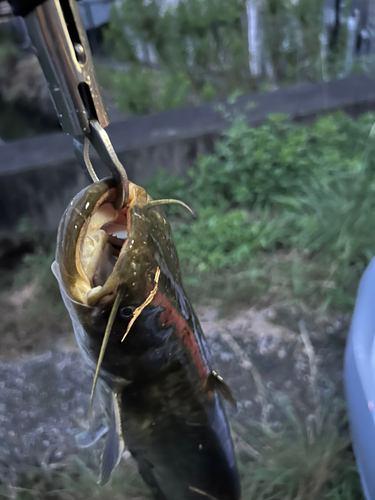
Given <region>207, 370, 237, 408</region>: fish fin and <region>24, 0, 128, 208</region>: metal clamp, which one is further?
<region>207, 370, 237, 408</region>: fish fin

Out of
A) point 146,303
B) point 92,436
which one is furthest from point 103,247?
point 92,436

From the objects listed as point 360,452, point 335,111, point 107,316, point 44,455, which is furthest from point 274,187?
point 107,316

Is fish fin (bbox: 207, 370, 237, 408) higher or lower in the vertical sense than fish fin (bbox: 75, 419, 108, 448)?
higher

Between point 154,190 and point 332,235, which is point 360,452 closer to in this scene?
point 332,235

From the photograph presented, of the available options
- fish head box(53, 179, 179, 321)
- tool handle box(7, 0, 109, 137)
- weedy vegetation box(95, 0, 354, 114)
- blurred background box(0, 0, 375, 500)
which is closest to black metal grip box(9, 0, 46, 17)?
tool handle box(7, 0, 109, 137)

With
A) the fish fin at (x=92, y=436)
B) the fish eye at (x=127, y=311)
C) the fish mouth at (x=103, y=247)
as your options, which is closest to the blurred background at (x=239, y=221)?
the fish fin at (x=92, y=436)

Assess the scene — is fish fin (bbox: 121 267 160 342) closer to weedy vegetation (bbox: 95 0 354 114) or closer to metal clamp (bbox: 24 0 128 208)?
metal clamp (bbox: 24 0 128 208)
